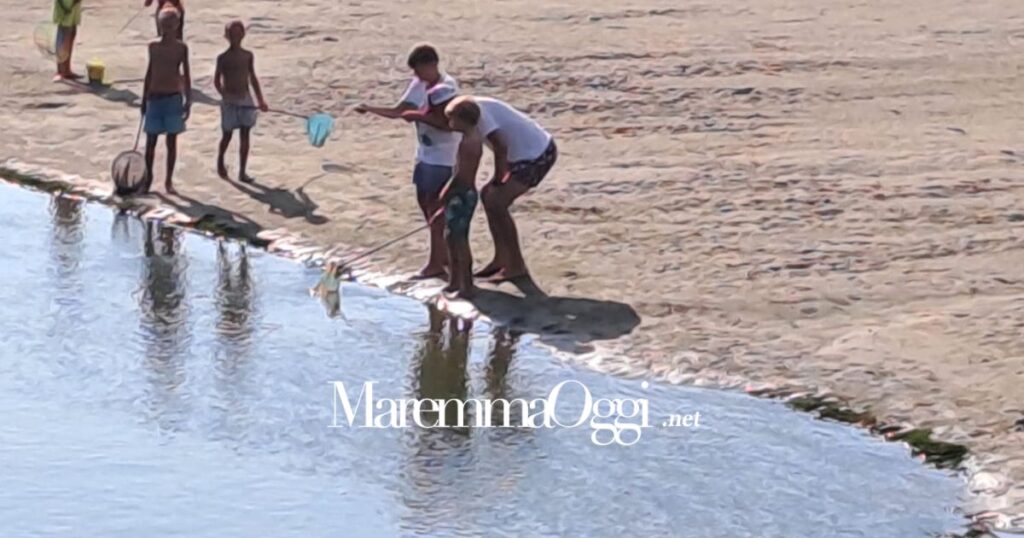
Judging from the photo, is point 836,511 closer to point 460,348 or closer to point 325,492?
point 325,492

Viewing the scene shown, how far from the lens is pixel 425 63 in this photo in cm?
1160

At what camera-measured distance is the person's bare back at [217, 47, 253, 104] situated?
13992 millimetres

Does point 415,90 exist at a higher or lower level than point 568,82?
higher

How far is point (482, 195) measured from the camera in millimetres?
11797

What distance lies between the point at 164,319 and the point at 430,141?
177 centimetres

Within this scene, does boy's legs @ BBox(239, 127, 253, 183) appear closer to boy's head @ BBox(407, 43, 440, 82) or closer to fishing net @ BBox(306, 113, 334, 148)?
fishing net @ BBox(306, 113, 334, 148)

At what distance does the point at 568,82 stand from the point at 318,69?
86.4 inches

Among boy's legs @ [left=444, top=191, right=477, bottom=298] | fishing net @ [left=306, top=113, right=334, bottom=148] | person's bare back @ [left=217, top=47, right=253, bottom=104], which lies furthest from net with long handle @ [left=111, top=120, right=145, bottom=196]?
boy's legs @ [left=444, top=191, right=477, bottom=298]

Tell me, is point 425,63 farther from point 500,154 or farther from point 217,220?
point 217,220

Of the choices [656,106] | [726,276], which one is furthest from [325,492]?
[656,106]

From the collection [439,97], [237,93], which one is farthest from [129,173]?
[439,97]

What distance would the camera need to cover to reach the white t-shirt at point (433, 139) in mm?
11734

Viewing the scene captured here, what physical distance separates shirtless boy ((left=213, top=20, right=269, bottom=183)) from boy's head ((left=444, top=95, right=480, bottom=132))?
320cm

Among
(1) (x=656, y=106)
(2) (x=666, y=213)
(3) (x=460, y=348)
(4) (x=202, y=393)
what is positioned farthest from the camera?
(1) (x=656, y=106)
